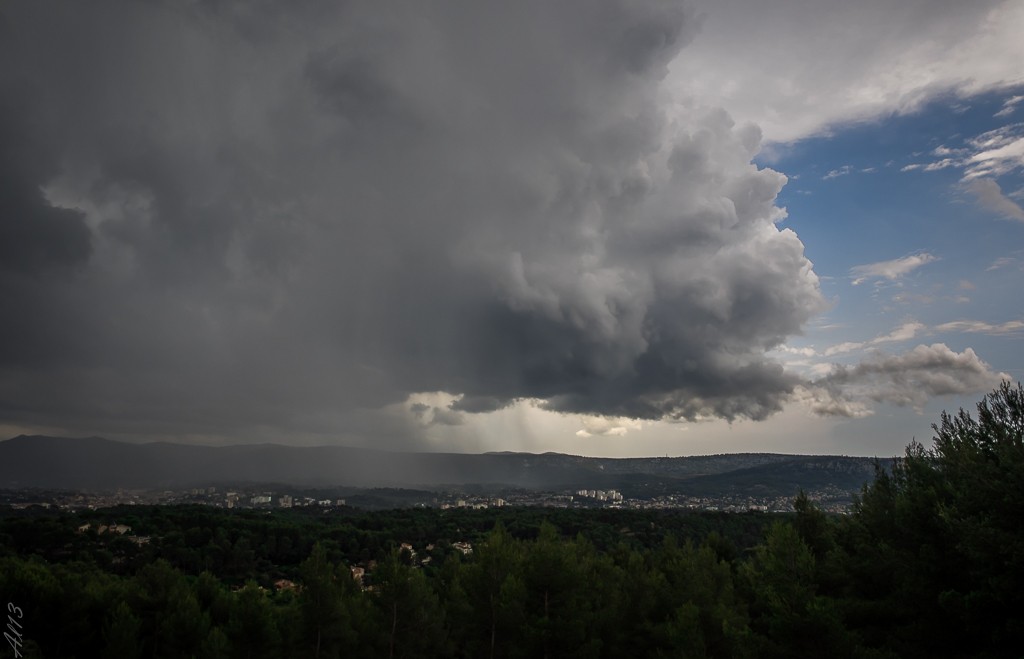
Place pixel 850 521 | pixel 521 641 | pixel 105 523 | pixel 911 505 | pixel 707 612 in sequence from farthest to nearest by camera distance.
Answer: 1. pixel 105 523
2. pixel 850 521
3. pixel 707 612
4. pixel 521 641
5. pixel 911 505

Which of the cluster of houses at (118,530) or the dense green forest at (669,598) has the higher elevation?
the dense green forest at (669,598)

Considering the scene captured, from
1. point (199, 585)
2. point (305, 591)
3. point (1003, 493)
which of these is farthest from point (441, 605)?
point (1003, 493)

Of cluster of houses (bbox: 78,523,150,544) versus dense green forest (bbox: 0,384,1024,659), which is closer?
dense green forest (bbox: 0,384,1024,659)

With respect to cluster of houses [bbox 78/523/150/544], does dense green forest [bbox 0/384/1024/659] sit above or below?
above

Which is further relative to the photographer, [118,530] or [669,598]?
[118,530]

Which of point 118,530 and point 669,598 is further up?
point 669,598

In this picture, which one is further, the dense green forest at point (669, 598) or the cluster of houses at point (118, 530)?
the cluster of houses at point (118, 530)

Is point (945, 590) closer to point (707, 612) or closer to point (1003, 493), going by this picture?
point (1003, 493)

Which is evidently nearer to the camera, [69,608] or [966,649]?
[966,649]
